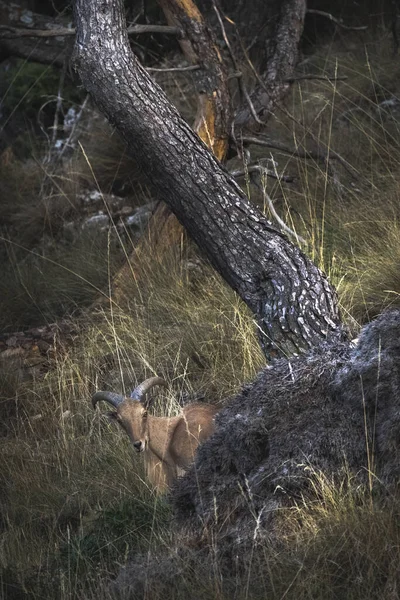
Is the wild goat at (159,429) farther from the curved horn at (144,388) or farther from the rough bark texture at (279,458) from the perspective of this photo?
the rough bark texture at (279,458)

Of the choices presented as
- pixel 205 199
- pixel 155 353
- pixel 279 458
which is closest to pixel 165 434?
pixel 155 353

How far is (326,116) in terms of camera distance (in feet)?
34.9

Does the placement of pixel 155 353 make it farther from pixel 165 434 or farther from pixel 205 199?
pixel 205 199

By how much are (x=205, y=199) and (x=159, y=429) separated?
59.5 inches

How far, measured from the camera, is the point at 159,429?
674 centimetres

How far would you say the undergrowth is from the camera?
12.9 feet

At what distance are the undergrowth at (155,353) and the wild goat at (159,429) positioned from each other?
0.15 m

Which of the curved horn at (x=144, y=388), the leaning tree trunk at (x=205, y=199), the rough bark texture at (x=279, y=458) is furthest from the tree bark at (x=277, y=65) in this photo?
the rough bark texture at (x=279, y=458)

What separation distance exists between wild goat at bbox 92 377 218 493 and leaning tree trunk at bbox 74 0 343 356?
0.79 m

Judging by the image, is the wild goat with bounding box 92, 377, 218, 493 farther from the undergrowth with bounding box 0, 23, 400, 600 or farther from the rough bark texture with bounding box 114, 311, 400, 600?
the rough bark texture with bounding box 114, 311, 400, 600

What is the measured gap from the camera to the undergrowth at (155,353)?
394 centimetres

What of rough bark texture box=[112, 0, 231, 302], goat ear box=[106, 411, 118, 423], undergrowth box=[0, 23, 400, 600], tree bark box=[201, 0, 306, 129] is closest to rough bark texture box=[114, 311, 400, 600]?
undergrowth box=[0, 23, 400, 600]

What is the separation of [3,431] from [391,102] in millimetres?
5013

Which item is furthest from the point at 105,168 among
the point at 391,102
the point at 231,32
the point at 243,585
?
the point at 243,585
